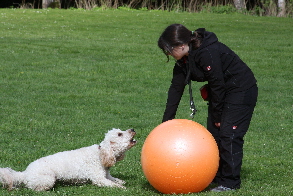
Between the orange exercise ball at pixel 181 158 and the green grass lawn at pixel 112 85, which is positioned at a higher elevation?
the orange exercise ball at pixel 181 158

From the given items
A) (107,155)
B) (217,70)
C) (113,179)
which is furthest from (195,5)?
(217,70)

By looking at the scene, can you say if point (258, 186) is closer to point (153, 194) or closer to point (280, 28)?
point (153, 194)

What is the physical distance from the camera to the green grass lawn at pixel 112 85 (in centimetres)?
748

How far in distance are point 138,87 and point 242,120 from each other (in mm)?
8263

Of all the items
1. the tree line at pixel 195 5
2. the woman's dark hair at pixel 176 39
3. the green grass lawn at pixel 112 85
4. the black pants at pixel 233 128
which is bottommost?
the green grass lawn at pixel 112 85

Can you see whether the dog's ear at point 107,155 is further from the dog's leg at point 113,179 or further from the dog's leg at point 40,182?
the dog's leg at point 40,182

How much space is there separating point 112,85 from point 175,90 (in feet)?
26.1

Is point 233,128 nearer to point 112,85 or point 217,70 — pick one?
point 217,70

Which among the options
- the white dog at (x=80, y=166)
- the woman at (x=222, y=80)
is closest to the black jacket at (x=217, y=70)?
the woman at (x=222, y=80)

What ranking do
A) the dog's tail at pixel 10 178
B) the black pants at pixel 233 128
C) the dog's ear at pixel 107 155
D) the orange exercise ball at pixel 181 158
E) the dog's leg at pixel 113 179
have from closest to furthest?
the orange exercise ball at pixel 181 158, the dog's tail at pixel 10 178, the black pants at pixel 233 128, the dog's ear at pixel 107 155, the dog's leg at pixel 113 179

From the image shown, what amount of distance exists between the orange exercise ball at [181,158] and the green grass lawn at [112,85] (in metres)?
0.29

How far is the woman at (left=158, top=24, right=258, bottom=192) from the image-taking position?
5.55 meters

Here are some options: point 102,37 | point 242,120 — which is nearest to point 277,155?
point 242,120

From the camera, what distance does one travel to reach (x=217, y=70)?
18.2ft
